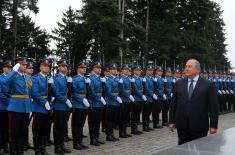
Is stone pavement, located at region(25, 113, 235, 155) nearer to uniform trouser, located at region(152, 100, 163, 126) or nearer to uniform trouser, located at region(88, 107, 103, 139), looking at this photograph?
uniform trouser, located at region(88, 107, 103, 139)

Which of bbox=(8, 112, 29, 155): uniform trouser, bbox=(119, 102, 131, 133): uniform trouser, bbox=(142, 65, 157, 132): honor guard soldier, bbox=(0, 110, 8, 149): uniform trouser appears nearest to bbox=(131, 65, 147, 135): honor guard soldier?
bbox=(119, 102, 131, 133): uniform trouser

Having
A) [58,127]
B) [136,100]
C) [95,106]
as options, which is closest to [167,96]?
[136,100]

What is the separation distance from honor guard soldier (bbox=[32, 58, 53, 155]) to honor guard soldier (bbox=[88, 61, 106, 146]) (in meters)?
1.60

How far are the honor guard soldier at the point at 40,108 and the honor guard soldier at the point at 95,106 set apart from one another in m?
1.60

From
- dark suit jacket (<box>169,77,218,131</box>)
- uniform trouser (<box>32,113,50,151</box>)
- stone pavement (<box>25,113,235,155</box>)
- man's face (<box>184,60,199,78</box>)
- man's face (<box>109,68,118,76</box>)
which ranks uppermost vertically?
man's face (<box>109,68,118,76</box>)

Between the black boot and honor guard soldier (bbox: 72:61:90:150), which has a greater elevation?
honor guard soldier (bbox: 72:61:90:150)

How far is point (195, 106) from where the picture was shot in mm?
5969

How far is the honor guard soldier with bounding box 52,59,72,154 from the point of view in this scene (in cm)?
849

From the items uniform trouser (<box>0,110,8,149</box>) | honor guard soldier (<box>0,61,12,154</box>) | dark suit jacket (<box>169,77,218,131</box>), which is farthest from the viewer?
uniform trouser (<box>0,110,8,149</box>)

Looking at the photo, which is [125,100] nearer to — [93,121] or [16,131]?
[93,121]

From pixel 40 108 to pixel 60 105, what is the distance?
605 mm

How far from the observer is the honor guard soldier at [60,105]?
27.9 feet

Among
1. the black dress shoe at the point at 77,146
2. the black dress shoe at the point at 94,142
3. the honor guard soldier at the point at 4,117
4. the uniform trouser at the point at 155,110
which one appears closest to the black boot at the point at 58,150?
the black dress shoe at the point at 77,146

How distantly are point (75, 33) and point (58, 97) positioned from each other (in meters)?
16.0
